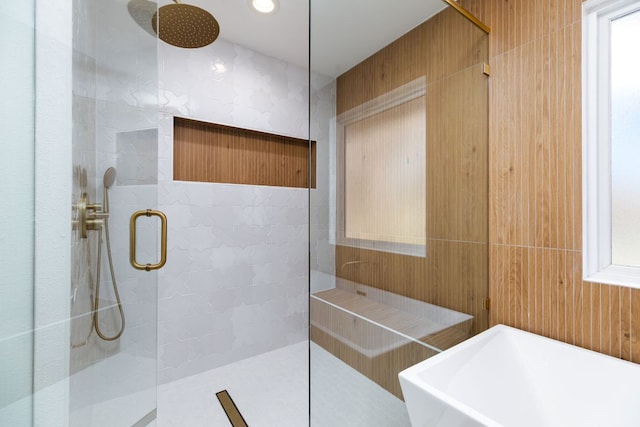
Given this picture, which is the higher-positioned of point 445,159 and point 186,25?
point 186,25

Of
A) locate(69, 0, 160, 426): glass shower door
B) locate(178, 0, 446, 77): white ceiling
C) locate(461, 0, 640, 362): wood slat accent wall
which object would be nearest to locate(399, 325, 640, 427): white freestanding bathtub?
locate(461, 0, 640, 362): wood slat accent wall

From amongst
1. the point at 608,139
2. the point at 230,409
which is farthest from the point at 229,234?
the point at 608,139

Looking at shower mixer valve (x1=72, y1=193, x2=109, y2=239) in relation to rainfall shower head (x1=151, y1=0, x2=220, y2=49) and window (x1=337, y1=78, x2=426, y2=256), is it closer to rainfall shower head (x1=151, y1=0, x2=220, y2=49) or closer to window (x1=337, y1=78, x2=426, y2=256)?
window (x1=337, y1=78, x2=426, y2=256)

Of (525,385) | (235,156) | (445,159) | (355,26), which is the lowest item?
(525,385)

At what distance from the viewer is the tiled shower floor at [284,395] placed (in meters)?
1.17

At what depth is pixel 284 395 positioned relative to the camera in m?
1.80

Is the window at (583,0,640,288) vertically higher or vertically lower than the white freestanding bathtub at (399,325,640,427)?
higher

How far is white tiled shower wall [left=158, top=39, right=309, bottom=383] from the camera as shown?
1956mm

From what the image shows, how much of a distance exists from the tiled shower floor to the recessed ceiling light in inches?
82.5

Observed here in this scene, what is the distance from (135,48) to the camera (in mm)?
954

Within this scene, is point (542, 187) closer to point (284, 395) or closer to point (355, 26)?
point (355, 26)

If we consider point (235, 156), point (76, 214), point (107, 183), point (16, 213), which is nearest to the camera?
point (16, 213)

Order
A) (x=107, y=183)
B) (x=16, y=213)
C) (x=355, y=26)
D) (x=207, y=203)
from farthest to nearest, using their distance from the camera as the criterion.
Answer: (x=207, y=203), (x=355, y=26), (x=107, y=183), (x=16, y=213)

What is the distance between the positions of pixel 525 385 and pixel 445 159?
101cm
